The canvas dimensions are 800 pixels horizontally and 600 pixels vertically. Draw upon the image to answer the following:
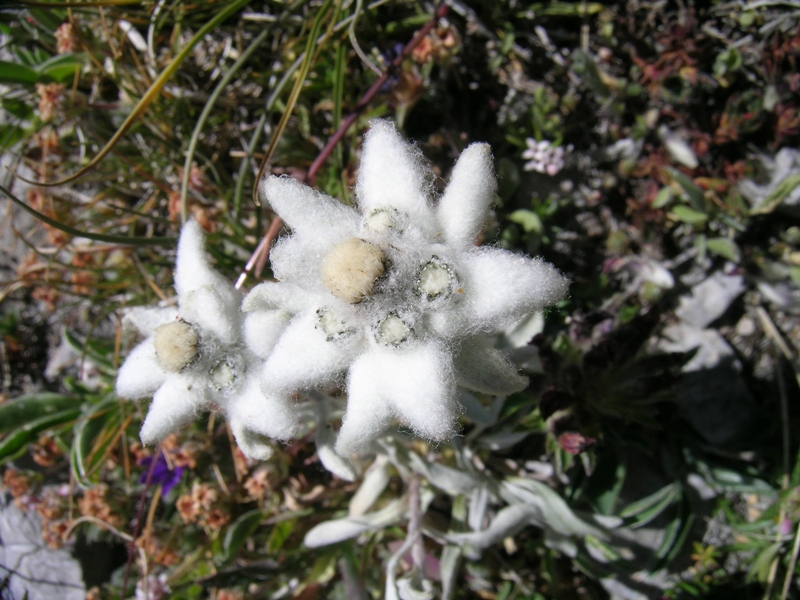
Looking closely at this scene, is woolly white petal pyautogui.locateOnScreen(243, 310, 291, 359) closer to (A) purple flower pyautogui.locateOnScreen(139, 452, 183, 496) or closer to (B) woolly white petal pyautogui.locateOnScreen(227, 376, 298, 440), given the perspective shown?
(B) woolly white petal pyautogui.locateOnScreen(227, 376, 298, 440)

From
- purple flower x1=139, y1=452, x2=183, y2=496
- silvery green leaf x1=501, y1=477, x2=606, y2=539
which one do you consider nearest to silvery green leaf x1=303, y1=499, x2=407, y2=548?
silvery green leaf x1=501, y1=477, x2=606, y2=539

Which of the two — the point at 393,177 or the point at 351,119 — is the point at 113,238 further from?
the point at 393,177

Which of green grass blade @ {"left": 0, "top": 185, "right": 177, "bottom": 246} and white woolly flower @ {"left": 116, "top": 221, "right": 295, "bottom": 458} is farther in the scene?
green grass blade @ {"left": 0, "top": 185, "right": 177, "bottom": 246}

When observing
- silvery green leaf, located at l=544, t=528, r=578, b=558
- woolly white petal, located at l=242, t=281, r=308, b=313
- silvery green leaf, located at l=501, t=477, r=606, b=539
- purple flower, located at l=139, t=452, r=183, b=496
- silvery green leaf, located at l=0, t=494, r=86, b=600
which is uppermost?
woolly white petal, located at l=242, t=281, r=308, b=313

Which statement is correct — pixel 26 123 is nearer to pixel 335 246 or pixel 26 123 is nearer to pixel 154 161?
pixel 154 161

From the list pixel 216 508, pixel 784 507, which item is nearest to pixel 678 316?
pixel 784 507
